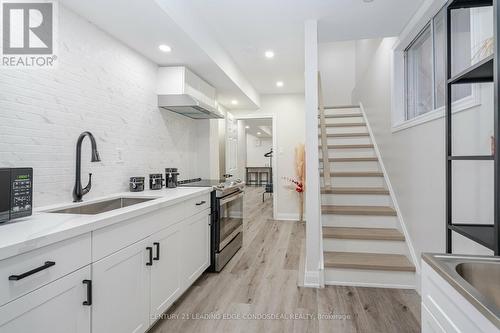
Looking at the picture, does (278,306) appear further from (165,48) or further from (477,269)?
(165,48)

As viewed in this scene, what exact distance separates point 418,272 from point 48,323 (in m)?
2.67

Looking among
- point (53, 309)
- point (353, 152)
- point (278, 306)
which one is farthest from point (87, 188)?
point (353, 152)

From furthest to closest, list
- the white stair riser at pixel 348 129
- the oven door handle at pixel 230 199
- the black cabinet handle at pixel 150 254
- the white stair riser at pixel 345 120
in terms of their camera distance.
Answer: the white stair riser at pixel 345 120, the white stair riser at pixel 348 129, the oven door handle at pixel 230 199, the black cabinet handle at pixel 150 254

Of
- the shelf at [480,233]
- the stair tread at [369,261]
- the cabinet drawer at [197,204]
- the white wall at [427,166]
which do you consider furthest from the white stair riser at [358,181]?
the shelf at [480,233]

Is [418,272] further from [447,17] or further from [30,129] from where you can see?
[30,129]

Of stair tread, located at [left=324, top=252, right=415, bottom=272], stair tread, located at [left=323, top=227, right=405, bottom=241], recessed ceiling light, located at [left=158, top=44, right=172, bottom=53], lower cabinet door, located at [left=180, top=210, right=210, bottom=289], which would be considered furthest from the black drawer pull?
stair tread, located at [left=323, top=227, right=405, bottom=241]

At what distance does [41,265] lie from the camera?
1.02 meters

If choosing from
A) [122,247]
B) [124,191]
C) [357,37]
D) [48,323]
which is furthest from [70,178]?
[357,37]

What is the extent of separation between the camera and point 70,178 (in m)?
1.89

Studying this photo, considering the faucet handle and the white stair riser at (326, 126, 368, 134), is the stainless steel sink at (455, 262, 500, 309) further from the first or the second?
the white stair riser at (326, 126, 368, 134)

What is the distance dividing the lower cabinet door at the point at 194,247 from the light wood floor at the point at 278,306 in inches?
6.8

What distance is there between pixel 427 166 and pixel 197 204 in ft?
6.72

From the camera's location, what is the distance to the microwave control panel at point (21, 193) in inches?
49.1

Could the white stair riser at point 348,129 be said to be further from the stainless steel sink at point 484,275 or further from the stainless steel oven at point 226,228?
the stainless steel sink at point 484,275
